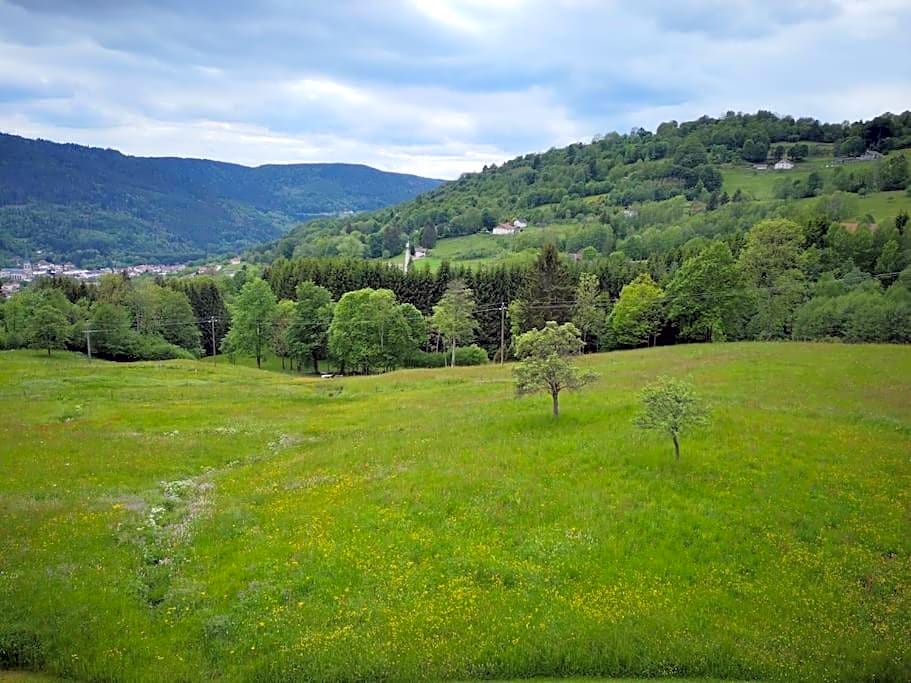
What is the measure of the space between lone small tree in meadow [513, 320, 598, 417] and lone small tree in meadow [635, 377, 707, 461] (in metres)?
6.19

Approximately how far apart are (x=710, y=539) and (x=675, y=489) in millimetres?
3526

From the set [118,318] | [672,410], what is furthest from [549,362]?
[118,318]

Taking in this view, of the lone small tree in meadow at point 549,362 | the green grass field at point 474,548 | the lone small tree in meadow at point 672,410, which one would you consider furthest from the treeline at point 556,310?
the lone small tree in meadow at point 672,410

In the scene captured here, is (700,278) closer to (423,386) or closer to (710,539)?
(423,386)

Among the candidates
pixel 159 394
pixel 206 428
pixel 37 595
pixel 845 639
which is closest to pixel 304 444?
pixel 206 428

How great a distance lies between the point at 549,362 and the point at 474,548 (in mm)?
14111

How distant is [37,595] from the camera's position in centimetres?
1691

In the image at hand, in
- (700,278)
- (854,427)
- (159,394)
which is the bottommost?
(159,394)

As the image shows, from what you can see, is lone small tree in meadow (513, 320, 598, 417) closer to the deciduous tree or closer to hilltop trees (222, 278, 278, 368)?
the deciduous tree

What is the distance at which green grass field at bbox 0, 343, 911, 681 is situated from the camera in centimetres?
1518

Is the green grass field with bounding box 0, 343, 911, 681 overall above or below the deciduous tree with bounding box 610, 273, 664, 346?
below

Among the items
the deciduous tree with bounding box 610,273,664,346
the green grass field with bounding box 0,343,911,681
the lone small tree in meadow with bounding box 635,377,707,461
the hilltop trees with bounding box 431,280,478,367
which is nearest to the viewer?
the green grass field with bounding box 0,343,911,681

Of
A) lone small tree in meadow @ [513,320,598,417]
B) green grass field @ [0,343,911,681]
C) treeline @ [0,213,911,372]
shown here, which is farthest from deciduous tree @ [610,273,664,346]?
lone small tree in meadow @ [513,320,598,417]

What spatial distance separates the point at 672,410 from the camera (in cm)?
2592
